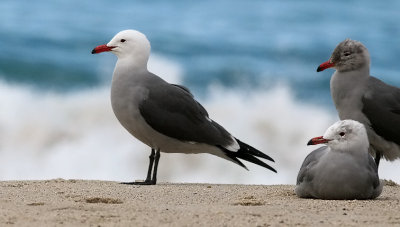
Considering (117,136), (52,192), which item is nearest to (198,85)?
(117,136)

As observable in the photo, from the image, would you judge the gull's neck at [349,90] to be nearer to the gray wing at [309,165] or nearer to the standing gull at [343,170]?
the gray wing at [309,165]

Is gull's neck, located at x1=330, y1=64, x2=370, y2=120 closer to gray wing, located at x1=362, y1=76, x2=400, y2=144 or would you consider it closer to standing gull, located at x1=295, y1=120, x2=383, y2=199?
gray wing, located at x1=362, y1=76, x2=400, y2=144

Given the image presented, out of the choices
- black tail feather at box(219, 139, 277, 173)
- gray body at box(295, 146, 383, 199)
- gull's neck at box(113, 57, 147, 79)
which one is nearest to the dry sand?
gray body at box(295, 146, 383, 199)

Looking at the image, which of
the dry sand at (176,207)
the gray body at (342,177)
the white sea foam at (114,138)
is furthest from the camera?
the white sea foam at (114,138)

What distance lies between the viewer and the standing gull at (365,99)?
7168 millimetres

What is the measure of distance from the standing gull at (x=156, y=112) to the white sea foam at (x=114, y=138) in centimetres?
333

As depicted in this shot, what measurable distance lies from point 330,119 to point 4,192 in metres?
8.15

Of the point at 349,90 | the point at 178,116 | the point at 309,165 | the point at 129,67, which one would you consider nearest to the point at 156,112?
the point at 178,116

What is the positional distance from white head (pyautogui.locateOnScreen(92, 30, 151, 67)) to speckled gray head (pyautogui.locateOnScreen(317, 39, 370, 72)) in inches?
53.7

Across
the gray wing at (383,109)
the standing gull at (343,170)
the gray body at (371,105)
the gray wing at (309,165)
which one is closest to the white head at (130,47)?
the gray body at (371,105)

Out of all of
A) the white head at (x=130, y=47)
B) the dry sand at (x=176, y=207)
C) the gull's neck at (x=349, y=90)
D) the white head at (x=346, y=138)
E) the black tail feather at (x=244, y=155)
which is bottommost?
the dry sand at (x=176, y=207)

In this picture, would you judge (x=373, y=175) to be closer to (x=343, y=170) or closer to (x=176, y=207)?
(x=343, y=170)

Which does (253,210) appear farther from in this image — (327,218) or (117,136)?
(117,136)

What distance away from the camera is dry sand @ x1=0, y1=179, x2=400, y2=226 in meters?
4.73
